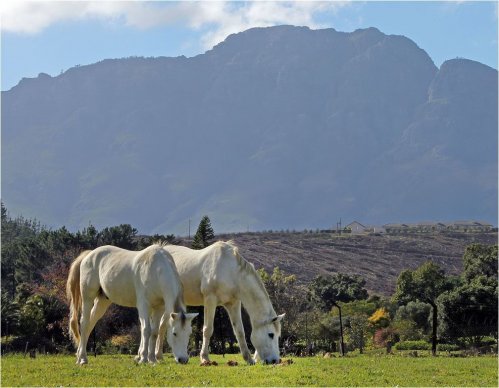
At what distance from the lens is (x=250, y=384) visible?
50.3 ft

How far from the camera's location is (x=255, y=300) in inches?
814

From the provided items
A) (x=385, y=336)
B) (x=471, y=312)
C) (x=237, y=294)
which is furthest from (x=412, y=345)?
(x=237, y=294)

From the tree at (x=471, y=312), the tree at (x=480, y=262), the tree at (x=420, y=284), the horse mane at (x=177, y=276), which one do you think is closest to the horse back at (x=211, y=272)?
the horse mane at (x=177, y=276)

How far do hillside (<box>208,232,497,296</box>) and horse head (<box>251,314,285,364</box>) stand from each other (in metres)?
87.4

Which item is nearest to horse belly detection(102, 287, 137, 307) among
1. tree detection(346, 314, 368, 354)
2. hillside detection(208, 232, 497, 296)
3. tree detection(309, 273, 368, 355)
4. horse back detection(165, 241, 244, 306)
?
horse back detection(165, 241, 244, 306)

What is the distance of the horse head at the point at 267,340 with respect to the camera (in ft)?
66.3

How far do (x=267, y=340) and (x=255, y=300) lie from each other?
1.05 metres

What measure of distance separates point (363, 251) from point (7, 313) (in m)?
103

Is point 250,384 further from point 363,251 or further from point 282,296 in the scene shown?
point 363,251

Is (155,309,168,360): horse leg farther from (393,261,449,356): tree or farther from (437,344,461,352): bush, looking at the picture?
(393,261,449,356): tree

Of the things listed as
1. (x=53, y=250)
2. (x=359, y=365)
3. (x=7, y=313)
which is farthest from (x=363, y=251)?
(x=359, y=365)

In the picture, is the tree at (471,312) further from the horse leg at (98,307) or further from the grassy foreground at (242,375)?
the horse leg at (98,307)

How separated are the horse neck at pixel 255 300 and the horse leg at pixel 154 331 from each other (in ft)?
7.00

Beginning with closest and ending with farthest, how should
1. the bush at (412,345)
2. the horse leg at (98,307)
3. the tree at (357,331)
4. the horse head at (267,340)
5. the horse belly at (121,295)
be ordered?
the horse head at (267,340) → the horse belly at (121,295) → the horse leg at (98,307) → the bush at (412,345) → the tree at (357,331)
